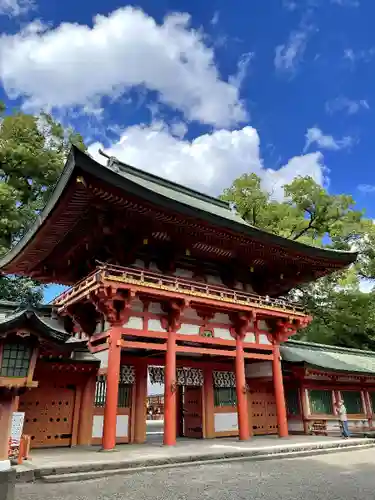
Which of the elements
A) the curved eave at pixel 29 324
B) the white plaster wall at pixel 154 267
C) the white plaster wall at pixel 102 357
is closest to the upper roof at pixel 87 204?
the white plaster wall at pixel 154 267

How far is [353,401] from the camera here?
20469 millimetres

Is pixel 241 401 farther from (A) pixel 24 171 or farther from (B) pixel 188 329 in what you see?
(A) pixel 24 171

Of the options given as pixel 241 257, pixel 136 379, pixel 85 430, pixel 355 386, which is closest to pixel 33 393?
pixel 85 430

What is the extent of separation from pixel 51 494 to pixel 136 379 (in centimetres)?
827

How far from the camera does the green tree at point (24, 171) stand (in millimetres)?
27203

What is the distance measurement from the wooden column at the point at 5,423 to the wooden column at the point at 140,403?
7508mm

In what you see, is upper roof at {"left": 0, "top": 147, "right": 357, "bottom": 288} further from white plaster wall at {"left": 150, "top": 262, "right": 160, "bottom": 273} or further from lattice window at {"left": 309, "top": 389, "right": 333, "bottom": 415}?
lattice window at {"left": 309, "top": 389, "right": 333, "bottom": 415}

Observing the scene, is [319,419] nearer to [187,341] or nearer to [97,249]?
[187,341]

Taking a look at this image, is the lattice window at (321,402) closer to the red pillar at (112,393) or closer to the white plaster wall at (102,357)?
the white plaster wall at (102,357)

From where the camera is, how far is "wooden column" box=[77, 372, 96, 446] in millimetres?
13359

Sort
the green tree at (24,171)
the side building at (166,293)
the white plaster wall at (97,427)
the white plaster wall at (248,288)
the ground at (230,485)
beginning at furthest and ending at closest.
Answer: the green tree at (24,171) → the white plaster wall at (248,288) → the white plaster wall at (97,427) → the side building at (166,293) → the ground at (230,485)

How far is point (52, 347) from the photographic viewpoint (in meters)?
9.26

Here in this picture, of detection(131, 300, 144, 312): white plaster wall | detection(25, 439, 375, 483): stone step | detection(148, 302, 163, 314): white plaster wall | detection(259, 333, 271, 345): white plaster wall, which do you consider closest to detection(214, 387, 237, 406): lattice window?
detection(259, 333, 271, 345): white plaster wall

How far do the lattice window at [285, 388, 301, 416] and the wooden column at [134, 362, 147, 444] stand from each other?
793 cm
